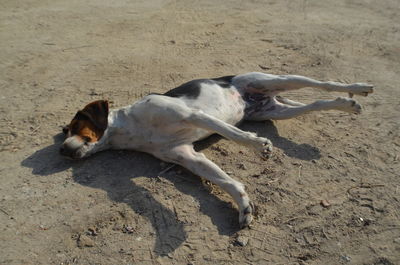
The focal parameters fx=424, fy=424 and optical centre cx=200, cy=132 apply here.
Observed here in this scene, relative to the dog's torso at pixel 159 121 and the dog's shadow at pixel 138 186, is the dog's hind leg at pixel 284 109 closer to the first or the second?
the dog's torso at pixel 159 121

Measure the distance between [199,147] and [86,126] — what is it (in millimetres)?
1318

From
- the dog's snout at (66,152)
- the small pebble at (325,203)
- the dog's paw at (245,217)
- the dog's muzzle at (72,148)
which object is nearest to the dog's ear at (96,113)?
the dog's muzzle at (72,148)

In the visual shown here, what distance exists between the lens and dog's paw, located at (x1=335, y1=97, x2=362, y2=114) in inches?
202

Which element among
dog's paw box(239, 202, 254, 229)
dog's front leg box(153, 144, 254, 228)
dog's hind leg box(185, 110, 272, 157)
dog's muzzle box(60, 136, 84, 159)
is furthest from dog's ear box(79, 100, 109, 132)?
dog's paw box(239, 202, 254, 229)

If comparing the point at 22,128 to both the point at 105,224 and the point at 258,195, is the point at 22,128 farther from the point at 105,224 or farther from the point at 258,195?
the point at 258,195

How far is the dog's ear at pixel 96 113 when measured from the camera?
4488mm

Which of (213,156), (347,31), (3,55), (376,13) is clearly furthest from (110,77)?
(376,13)

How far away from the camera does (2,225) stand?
3906 millimetres

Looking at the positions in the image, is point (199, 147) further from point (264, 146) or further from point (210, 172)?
point (264, 146)

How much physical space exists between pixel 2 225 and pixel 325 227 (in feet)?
9.70

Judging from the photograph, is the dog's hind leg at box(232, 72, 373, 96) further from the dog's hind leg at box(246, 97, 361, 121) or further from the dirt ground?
the dirt ground

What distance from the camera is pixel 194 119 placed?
4465 mm

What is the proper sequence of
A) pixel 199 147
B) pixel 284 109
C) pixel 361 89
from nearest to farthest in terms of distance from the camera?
pixel 199 147, pixel 361 89, pixel 284 109

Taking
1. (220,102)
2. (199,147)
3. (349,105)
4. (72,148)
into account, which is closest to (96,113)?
(72,148)
